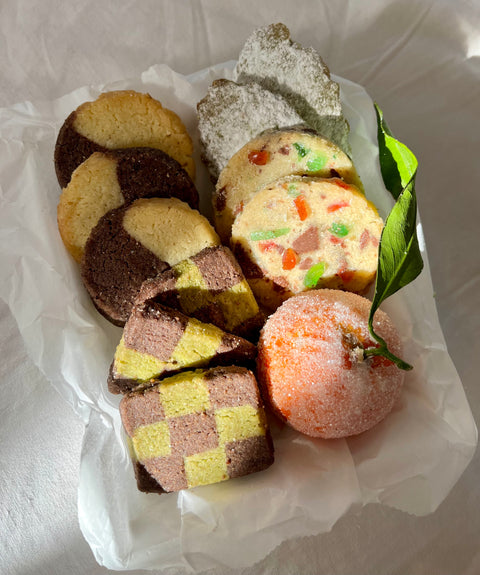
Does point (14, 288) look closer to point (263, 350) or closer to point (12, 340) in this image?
point (12, 340)

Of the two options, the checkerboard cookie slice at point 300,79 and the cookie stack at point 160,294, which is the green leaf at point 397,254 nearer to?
the cookie stack at point 160,294

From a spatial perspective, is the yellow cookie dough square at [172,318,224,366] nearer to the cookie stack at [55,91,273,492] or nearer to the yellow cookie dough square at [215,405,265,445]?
the cookie stack at [55,91,273,492]

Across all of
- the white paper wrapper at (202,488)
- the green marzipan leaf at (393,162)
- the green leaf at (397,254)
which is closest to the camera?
the green leaf at (397,254)

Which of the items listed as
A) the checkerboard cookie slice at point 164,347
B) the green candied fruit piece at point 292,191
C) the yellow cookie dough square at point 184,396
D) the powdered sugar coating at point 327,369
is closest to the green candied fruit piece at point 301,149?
the green candied fruit piece at point 292,191

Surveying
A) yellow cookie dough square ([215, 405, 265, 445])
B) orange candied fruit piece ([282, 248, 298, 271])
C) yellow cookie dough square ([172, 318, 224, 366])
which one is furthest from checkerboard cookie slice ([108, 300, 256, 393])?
orange candied fruit piece ([282, 248, 298, 271])

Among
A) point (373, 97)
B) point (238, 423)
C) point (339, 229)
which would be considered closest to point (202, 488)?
point (238, 423)
